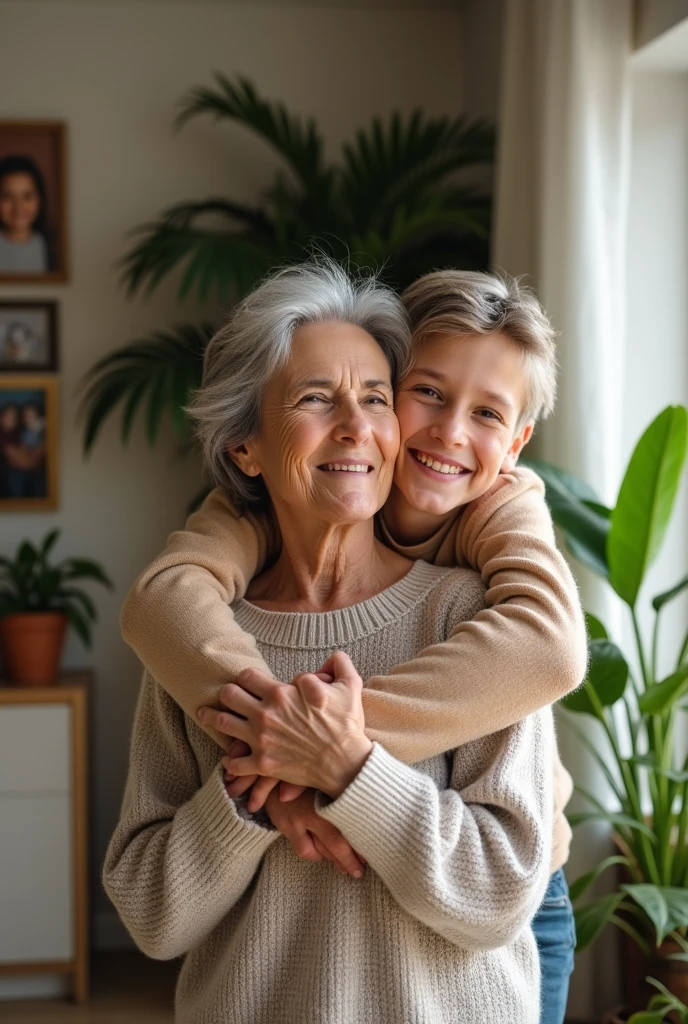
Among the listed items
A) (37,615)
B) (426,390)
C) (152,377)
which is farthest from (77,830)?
(426,390)

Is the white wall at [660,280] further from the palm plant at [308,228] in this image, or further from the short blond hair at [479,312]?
the short blond hair at [479,312]

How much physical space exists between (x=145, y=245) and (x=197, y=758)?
2.74 meters

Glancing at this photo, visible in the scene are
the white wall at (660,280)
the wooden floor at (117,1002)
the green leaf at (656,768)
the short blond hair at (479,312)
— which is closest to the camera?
the short blond hair at (479,312)

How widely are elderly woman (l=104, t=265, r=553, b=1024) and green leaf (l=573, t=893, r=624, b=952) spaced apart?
124 cm

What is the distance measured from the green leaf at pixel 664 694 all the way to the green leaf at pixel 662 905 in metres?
0.38

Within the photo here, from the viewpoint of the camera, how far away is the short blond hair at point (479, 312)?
1574 mm

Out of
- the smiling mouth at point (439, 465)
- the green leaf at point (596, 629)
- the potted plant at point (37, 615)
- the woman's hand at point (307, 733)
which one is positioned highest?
the smiling mouth at point (439, 465)

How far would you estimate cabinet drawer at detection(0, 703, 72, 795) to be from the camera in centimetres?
392

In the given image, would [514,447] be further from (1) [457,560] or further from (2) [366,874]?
(2) [366,874]

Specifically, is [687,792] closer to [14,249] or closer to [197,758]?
[197,758]

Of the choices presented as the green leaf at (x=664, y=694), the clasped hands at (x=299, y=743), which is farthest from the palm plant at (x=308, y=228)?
the clasped hands at (x=299, y=743)

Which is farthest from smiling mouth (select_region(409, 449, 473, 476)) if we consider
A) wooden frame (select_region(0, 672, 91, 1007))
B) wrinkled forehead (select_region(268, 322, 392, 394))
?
wooden frame (select_region(0, 672, 91, 1007))

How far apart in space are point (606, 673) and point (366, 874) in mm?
1349

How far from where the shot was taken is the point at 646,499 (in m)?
2.47
